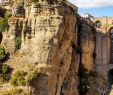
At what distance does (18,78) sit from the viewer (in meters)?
50.3

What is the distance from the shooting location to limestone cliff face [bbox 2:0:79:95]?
51.5 metres

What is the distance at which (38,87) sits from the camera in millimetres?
50906

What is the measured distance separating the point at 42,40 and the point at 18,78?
14.4 feet

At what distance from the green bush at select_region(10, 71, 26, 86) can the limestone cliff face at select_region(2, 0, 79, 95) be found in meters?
0.69

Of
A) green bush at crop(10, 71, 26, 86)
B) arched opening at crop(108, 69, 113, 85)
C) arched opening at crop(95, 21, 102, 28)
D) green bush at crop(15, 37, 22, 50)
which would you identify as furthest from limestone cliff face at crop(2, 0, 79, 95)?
arched opening at crop(95, 21, 102, 28)

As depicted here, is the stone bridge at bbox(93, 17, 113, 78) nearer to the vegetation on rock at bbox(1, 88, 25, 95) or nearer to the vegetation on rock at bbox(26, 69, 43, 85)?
the vegetation on rock at bbox(26, 69, 43, 85)

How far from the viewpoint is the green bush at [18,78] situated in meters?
50.2

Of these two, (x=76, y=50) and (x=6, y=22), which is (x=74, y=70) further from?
(x=6, y=22)

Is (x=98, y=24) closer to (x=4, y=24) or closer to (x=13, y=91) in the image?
(x=4, y=24)

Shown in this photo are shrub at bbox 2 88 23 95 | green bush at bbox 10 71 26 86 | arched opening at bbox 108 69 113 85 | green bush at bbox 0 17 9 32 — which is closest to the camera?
shrub at bbox 2 88 23 95

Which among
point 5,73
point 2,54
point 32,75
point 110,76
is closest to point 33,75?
point 32,75

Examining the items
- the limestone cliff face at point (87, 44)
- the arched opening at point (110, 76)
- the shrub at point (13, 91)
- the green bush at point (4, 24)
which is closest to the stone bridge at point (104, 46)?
the arched opening at point (110, 76)

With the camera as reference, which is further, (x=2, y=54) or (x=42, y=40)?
(x=2, y=54)

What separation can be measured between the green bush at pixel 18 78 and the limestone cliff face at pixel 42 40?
69 cm
